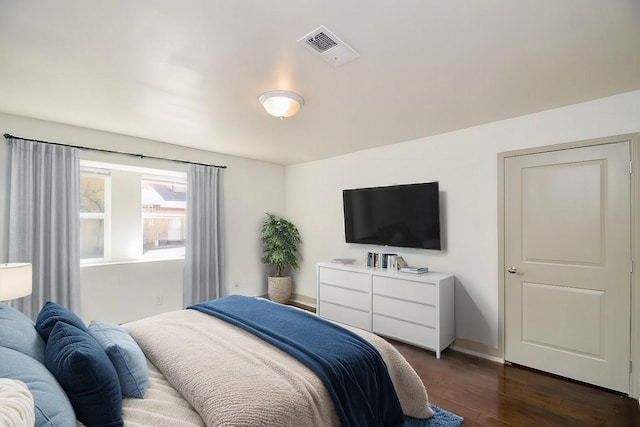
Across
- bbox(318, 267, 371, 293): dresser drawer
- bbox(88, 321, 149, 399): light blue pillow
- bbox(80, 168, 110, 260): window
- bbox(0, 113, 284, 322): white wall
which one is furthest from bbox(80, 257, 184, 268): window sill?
bbox(88, 321, 149, 399): light blue pillow

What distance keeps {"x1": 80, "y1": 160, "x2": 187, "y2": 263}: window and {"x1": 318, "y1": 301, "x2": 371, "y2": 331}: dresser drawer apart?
7.10ft

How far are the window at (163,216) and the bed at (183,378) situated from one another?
2.48 meters

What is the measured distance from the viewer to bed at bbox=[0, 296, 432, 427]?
1110 mm

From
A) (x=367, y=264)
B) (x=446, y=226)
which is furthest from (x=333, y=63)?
(x=367, y=264)

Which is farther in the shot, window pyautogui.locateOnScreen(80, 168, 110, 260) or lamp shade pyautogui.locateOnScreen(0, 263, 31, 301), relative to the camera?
window pyautogui.locateOnScreen(80, 168, 110, 260)

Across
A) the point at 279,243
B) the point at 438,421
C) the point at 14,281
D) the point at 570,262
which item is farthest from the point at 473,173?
the point at 14,281

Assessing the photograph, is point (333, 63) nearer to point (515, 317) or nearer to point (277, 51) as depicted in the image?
point (277, 51)

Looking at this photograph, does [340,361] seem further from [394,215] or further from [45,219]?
[45,219]

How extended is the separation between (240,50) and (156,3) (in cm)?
48

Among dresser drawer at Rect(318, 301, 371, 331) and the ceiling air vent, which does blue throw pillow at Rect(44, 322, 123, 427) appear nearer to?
the ceiling air vent

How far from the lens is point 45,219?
9.94 ft

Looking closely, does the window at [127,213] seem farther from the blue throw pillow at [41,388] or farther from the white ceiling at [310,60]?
the blue throw pillow at [41,388]

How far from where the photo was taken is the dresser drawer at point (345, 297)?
11.8 feet

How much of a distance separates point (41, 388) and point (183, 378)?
0.57 m
